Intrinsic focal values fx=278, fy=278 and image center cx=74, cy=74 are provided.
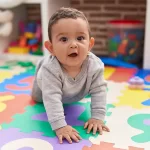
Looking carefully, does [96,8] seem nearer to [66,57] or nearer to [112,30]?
[112,30]

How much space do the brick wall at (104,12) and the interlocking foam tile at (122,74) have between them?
15.5 inches

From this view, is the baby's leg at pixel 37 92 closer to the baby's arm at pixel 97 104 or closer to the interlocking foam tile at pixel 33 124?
the interlocking foam tile at pixel 33 124

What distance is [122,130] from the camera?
2.47 feet

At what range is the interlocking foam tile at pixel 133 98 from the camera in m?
0.94

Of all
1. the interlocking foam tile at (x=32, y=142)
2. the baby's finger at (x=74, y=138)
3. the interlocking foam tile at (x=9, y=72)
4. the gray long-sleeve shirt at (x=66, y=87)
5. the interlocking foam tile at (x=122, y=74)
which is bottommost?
the interlocking foam tile at (x=9, y=72)

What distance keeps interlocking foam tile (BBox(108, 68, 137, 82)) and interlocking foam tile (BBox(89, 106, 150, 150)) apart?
35 cm

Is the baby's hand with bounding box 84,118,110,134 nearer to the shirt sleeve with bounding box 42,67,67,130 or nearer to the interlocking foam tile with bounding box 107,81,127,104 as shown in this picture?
the shirt sleeve with bounding box 42,67,67,130

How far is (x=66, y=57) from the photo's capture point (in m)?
0.75

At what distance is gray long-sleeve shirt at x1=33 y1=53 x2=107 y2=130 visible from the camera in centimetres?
75

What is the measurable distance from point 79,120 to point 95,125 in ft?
0.27

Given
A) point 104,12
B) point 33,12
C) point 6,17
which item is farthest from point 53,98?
point 33,12

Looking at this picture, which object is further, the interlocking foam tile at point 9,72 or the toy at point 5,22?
the toy at point 5,22

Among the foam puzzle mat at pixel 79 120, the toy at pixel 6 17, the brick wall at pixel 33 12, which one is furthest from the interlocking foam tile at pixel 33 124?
the brick wall at pixel 33 12

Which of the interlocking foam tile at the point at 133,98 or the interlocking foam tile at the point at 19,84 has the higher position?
the interlocking foam tile at the point at 133,98
